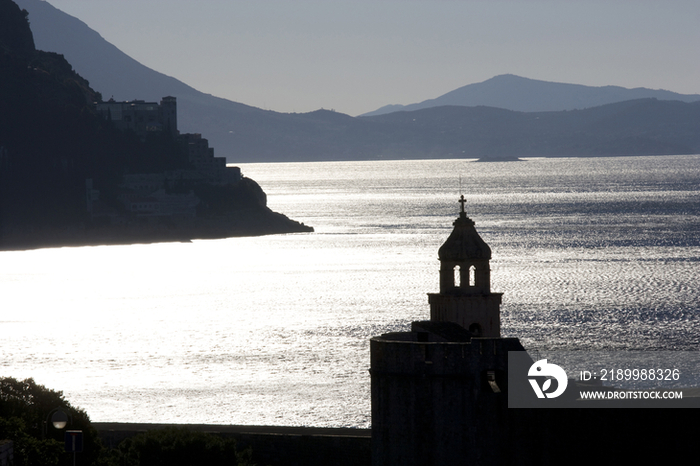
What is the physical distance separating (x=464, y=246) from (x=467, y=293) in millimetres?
1567

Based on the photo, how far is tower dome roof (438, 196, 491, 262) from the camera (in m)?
31.8

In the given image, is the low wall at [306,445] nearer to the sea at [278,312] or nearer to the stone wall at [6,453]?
the stone wall at [6,453]

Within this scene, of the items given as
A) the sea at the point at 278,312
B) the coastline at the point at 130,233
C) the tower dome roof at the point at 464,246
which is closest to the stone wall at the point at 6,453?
the tower dome roof at the point at 464,246

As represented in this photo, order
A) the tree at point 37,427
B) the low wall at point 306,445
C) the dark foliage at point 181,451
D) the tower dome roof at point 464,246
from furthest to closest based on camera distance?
1. the tower dome roof at point 464,246
2. the dark foliage at point 181,451
3. the low wall at point 306,445
4. the tree at point 37,427

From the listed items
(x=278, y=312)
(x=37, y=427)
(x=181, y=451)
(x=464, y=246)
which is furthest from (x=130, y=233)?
(x=181, y=451)

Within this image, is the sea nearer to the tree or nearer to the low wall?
the tree

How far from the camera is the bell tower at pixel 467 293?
3128 centimetres

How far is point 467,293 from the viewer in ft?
103

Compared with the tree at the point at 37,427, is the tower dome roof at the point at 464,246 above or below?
above

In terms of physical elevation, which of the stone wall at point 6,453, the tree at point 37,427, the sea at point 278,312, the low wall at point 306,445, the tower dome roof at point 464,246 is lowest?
the sea at point 278,312

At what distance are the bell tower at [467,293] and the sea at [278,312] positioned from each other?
23761mm

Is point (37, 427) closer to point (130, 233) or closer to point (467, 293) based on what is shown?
point (467, 293)

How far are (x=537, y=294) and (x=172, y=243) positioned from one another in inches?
3614

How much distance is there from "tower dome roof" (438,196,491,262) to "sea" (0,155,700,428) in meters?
23.9
